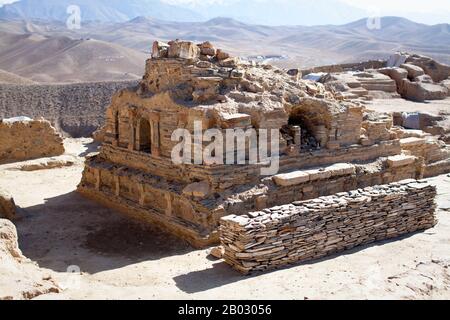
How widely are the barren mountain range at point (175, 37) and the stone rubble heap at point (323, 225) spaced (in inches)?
1845

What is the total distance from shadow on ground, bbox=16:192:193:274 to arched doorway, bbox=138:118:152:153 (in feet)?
5.30

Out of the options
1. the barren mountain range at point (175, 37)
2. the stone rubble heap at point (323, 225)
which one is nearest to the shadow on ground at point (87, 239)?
the stone rubble heap at point (323, 225)

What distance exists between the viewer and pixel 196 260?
9117 millimetres

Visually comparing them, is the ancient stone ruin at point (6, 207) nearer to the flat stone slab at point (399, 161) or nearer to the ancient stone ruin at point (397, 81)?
the flat stone slab at point (399, 161)

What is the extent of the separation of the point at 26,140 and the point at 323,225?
11317mm

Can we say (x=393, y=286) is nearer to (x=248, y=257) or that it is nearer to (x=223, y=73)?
(x=248, y=257)

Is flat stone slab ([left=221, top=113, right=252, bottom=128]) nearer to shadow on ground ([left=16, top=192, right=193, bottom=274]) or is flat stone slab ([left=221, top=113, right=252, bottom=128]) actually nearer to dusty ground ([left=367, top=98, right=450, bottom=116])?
shadow on ground ([left=16, top=192, right=193, bottom=274])

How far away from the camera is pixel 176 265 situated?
8.95 m

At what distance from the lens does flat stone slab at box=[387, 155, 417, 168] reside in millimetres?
12492

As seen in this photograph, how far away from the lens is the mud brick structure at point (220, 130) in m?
10.1

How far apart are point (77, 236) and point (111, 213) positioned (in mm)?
1378

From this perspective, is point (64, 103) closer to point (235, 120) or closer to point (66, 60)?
point (235, 120)

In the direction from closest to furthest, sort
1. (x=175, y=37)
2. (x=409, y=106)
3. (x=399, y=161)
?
(x=399, y=161), (x=409, y=106), (x=175, y=37)

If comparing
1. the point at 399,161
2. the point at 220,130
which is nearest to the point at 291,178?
the point at 220,130
